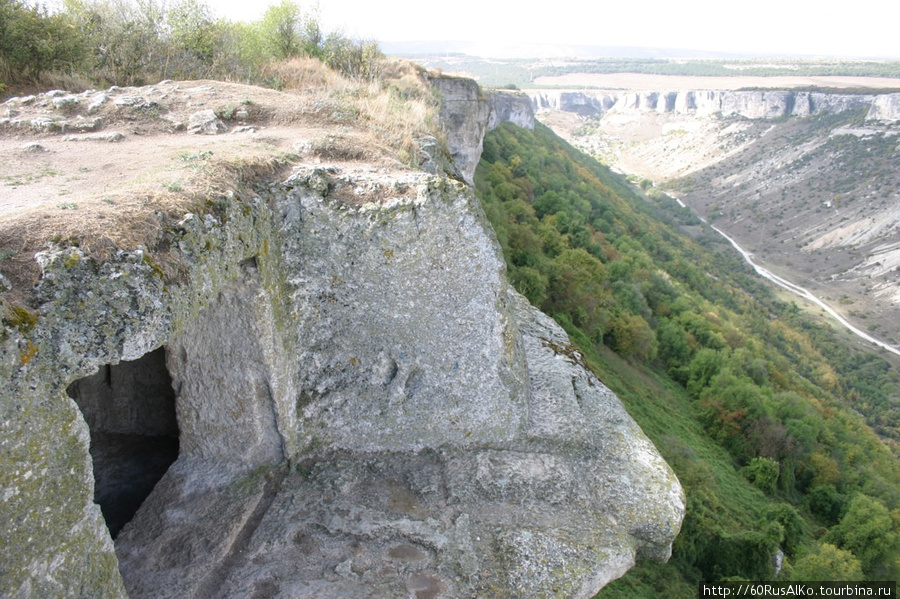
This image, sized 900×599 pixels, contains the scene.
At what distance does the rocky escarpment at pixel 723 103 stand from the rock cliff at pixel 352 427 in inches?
4166

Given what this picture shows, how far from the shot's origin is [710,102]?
116 m

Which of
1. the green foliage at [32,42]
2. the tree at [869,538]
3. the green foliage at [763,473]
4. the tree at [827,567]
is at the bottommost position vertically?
the tree at [869,538]

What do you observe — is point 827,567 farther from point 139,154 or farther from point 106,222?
point 139,154

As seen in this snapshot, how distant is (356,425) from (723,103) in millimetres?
128163

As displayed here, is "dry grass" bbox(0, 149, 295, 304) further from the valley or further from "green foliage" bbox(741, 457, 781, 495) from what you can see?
the valley

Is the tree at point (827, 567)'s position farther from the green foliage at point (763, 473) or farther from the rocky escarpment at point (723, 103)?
the rocky escarpment at point (723, 103)

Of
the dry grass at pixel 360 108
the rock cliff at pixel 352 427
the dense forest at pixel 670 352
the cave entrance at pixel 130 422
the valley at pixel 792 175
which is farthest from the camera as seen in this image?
the valley at pixel 792 175

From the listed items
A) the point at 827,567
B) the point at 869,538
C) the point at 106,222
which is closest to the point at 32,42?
the point at 106,222

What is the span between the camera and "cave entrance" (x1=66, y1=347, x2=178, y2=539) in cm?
688

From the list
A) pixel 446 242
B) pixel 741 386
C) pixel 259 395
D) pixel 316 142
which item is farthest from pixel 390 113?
pixel 741 386

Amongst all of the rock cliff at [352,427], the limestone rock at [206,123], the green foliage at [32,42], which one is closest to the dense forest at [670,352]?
the green foliage at [32,42]

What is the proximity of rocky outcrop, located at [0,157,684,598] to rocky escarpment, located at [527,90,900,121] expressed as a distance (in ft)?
347

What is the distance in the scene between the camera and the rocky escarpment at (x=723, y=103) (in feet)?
298

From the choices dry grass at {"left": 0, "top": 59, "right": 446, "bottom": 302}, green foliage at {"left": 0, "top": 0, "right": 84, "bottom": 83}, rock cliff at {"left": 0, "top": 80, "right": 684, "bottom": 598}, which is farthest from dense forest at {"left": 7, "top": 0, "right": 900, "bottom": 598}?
rock cliff at {"left": 0, "top": 80, "right": 684, "bottom": 598}
